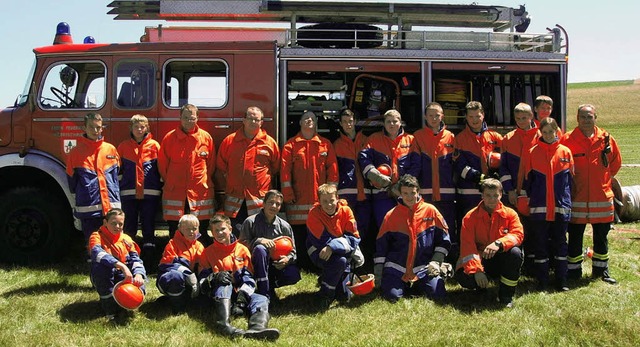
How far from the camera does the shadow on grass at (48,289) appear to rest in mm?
5738

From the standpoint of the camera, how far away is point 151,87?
260 inches

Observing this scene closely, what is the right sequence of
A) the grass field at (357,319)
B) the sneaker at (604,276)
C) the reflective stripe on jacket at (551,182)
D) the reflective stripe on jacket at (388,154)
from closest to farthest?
the grass field at (357,319) → the reflective stripe on jacket at (551,182) → the sneaker at (604,276) → the reflective stripe on jacket at (388,154)

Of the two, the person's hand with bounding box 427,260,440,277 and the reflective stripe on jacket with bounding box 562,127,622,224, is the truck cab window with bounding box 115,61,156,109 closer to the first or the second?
the person's hand with bounding box 427,260,440,277

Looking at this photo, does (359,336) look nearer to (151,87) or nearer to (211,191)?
(211,191)

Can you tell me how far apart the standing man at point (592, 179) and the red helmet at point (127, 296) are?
431 cm

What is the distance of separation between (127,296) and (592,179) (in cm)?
461

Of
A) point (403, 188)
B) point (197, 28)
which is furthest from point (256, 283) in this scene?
point (197, 28)

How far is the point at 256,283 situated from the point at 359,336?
44.8 inches

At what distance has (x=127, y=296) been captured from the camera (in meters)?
4.82

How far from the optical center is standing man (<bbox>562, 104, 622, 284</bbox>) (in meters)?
5.90

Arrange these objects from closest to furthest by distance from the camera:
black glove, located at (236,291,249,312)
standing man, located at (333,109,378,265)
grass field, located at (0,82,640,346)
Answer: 1. grass field, located at (0,82,640,346)
2. black glove, located at (236,291,249,312)
3. standing man, located at (333,109,378,265)

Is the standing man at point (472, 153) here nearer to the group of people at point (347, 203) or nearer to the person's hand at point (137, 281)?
the group of people at point (347, 203)

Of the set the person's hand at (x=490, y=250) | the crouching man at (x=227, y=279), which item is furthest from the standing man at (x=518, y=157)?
the crouching man at (x=227, y=279)

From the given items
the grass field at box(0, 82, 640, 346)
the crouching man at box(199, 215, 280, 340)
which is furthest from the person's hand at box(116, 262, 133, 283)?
the crouching man at box(199, 215, 280, 340)
